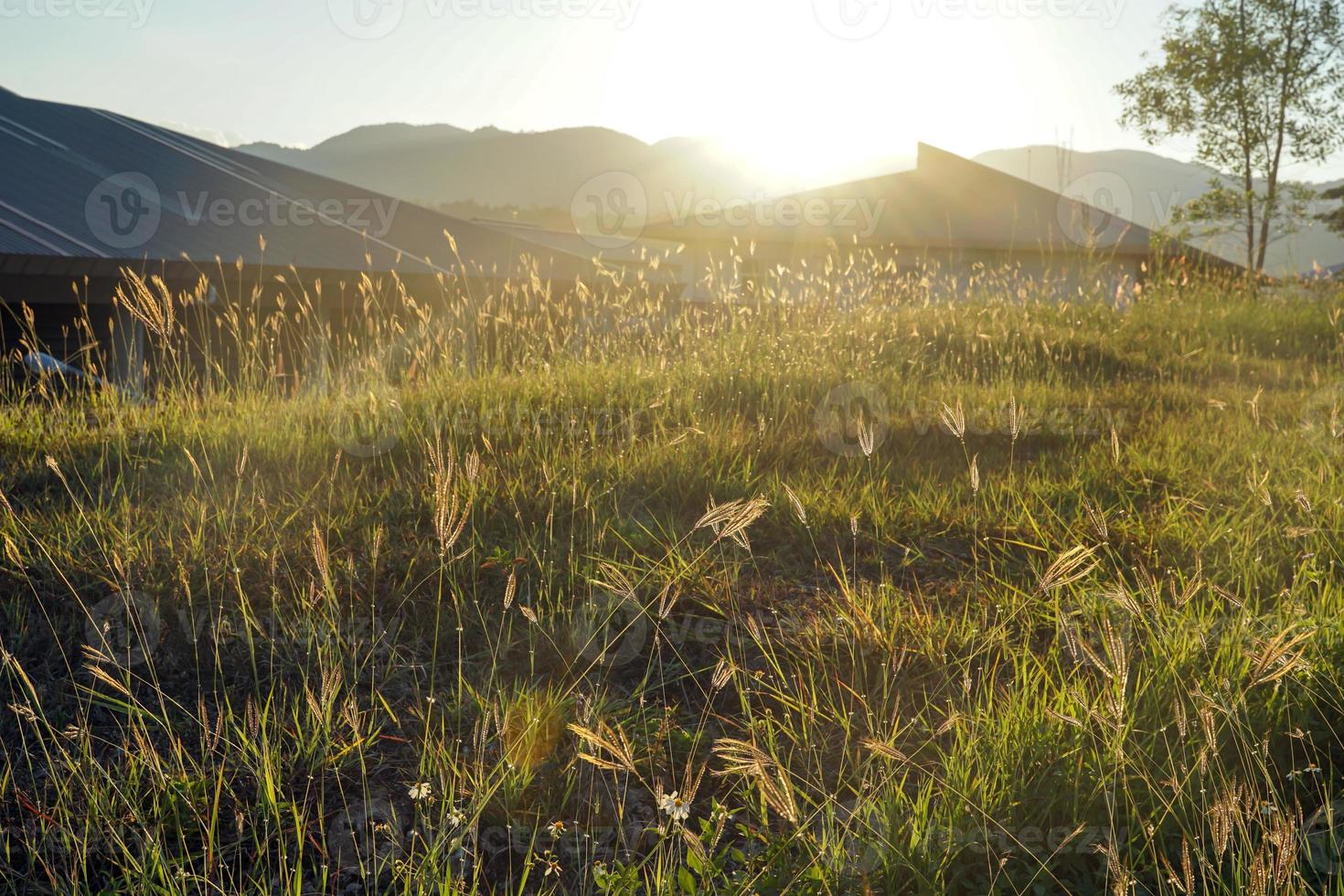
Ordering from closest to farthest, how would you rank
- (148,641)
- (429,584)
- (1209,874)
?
(1209,874), (148,641), (429,584)

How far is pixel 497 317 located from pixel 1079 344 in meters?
4.63

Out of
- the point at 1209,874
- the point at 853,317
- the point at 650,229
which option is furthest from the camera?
the point at 650,229

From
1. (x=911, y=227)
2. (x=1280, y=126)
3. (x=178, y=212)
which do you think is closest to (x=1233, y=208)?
(x=1280, y=126)

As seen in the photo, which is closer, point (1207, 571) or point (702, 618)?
point (702, 618)

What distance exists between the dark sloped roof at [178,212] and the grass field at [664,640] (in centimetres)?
436

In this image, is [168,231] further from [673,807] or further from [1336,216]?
[1336,216]

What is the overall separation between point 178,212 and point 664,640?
11485 millimetres

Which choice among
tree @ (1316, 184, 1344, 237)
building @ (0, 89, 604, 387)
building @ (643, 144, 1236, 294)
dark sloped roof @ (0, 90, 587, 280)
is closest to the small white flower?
building @ (0, 89, 604, 387)

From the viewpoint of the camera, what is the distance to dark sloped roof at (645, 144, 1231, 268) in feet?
67.9

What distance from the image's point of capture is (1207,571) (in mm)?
3029

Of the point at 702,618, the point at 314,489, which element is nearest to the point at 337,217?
the point at 314,489

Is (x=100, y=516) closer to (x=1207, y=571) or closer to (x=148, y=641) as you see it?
(x=148, y=641)

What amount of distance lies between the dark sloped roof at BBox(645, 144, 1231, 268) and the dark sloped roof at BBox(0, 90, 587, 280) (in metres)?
6.84

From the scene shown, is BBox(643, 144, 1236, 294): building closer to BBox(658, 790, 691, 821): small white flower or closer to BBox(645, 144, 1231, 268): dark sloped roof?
BBox(645, 144, 1231, 268): dark sloped roof
